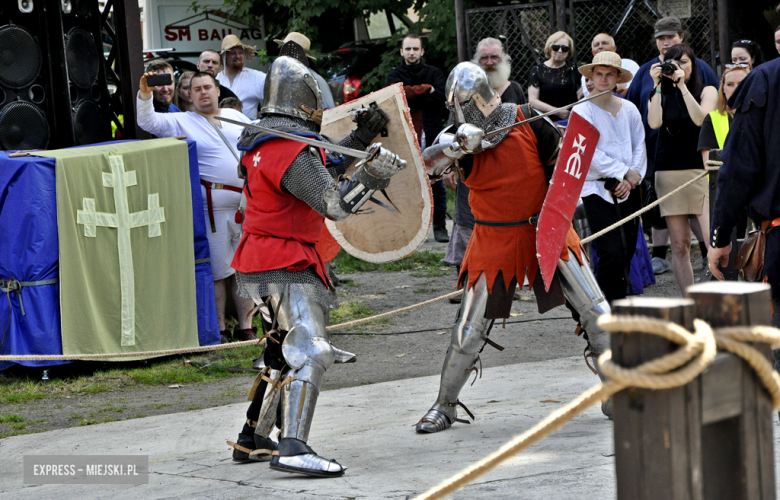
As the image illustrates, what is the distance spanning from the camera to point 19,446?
3928 mm

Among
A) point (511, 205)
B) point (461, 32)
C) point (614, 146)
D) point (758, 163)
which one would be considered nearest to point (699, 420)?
point (758, 163)

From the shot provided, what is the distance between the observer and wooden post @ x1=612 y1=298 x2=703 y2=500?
4.54 ft

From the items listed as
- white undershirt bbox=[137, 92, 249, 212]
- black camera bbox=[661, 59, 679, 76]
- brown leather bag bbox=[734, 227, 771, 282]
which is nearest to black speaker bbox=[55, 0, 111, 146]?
white undershirt bbox=[137, 92, 249, 212]

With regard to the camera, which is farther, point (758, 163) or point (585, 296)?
point (585, 296)

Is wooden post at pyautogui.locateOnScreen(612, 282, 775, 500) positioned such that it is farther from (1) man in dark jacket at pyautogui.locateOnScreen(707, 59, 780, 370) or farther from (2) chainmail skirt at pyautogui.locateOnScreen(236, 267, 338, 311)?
(2) chainmail skirt at pyautogui.locateOnScreen(236, 267, 338, 311)

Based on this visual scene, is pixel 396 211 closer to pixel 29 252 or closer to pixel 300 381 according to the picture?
pixel 300 381

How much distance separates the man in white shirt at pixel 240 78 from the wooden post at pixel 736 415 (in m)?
5.87

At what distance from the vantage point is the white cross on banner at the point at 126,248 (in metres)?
5.10

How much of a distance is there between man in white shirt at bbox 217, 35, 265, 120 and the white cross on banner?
1695 mm

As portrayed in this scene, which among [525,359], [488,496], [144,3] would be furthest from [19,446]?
[144,3]

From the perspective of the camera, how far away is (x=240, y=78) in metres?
7.16

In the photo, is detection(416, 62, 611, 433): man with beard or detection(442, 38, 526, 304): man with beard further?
detection(442, 38, 526, 304): man with beard

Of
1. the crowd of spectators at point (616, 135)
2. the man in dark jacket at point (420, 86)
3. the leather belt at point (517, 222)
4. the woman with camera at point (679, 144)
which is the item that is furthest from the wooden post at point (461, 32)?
the leather belt at point (517, 222)

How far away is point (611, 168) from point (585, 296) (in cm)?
171
